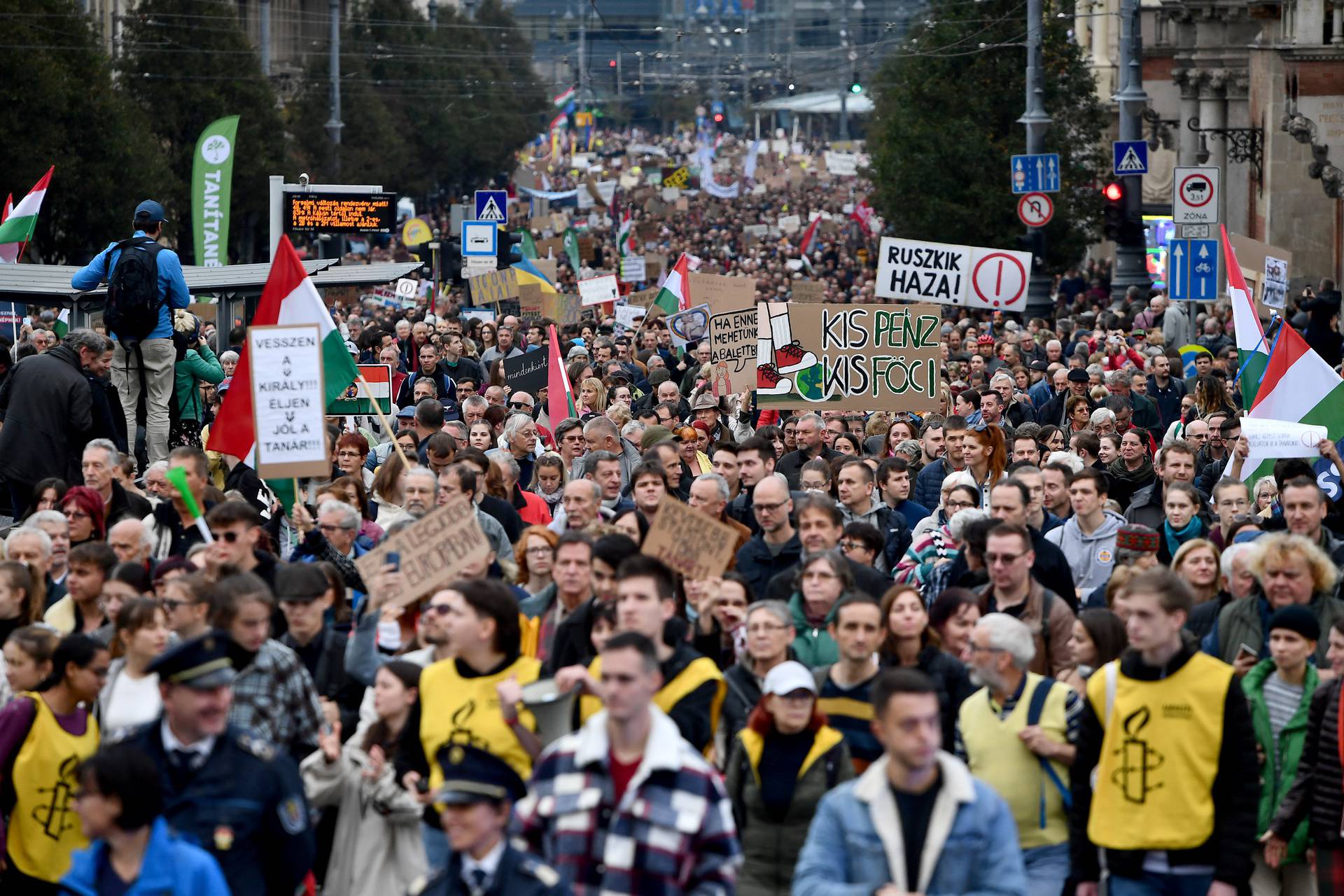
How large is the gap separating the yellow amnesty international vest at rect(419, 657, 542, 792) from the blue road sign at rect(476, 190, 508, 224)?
23.2 meters

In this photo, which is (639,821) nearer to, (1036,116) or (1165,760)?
(1165,760)

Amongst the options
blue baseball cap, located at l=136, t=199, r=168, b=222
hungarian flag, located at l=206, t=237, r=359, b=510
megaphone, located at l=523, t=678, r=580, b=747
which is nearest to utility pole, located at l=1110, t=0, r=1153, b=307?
blue baseball cap, located at l=136, t=199, r=168, b=222

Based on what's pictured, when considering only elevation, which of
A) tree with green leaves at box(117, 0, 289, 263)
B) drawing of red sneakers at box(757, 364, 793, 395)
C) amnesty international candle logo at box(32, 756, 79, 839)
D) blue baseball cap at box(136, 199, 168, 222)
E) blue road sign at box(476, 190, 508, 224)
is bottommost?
amnesty international candle logo at box(32, 756, 79, 839)

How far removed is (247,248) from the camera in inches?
2042

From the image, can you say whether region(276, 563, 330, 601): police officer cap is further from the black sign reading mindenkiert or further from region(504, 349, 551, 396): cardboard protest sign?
the black sign reading mindenkiert

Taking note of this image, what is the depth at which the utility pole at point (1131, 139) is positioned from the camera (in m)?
29.0

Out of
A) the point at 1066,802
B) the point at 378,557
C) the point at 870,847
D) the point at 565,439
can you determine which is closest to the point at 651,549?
the point at 378,557

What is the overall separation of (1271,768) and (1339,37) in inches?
980

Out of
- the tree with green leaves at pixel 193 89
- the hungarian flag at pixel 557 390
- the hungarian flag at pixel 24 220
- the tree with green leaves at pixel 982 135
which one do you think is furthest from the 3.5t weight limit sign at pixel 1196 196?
the tree with green leaves at pixel 193 89

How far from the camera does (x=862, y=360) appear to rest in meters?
16.6

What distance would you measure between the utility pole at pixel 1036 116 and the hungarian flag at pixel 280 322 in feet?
67.1

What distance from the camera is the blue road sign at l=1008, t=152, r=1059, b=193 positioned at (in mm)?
30875

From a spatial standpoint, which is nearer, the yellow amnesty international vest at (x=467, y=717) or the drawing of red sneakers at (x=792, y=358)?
the yellow amnesty international vest at (x=467, y=717)

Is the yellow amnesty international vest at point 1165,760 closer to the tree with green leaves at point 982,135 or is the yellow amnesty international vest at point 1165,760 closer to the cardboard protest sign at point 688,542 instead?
the cardboard protest sign at point 688,542
